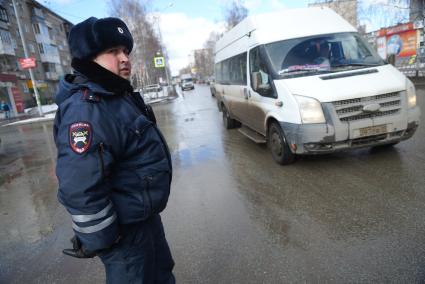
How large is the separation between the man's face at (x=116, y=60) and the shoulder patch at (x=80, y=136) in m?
0.39

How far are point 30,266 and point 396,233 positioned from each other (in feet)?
12.2

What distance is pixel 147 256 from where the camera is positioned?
1.81m

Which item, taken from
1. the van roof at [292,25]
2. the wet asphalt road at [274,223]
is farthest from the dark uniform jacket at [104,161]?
the van roof at [292,25]

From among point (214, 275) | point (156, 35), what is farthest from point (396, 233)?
point (156, 35)

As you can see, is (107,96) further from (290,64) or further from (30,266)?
(290,64)

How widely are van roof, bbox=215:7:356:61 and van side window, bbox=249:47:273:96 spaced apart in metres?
0.29

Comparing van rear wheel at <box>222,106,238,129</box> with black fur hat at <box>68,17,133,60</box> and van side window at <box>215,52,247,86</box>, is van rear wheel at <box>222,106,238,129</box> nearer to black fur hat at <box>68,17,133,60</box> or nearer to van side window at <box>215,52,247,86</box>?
van side window at <box>215,52,247,86</box>

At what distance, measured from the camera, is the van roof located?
224 inches

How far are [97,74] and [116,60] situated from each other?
159mm

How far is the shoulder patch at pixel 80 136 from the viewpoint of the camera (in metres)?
1.47

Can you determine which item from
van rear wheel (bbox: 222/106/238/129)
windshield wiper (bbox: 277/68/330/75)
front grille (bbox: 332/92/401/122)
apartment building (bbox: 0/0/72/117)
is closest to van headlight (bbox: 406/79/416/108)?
front grille (bbox: 332/92/401/122)

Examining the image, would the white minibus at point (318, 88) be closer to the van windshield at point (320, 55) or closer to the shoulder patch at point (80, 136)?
the van windshield at point (320, 55)

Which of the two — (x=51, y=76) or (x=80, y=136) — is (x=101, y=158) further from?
(x=51, y=76)

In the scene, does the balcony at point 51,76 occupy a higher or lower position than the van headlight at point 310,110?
higher
